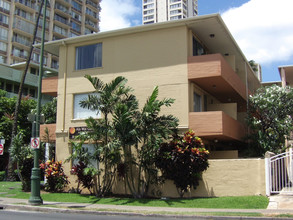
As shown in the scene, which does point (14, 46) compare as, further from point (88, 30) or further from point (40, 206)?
point (40, 206)

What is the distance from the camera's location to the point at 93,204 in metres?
15.5

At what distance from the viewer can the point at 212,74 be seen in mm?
18016

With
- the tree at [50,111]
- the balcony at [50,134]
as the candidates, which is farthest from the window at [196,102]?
the tree at [50,111]

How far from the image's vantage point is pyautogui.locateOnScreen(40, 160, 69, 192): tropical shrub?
1930 cm

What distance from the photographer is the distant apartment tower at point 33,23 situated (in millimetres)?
58812

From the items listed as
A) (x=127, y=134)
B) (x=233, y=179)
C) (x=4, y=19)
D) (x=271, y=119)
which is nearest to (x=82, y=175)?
(x=127, y=134)

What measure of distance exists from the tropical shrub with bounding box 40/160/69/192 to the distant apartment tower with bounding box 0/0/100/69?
4391 centimetres

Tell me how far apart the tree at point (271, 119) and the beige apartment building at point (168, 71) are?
1.22 metres

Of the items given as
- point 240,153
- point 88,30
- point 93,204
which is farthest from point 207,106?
point 88,30

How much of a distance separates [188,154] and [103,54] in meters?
8.24

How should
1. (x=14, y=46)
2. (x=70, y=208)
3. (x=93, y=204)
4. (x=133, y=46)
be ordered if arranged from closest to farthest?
1. (x=70, y=208)
2. (x=93, y=204)
3. (x=133, y=46)
4. (x=14, y=46)

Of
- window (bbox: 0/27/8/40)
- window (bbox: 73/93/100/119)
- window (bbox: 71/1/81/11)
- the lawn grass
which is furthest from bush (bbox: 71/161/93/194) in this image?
window (bbox: 71/1/81/11)

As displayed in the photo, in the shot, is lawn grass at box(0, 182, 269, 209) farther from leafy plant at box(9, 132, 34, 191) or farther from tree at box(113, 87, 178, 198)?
tree at box(113, 87, 178, 198)

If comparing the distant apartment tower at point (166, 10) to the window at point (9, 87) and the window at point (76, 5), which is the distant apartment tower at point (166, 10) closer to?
the window at point (76, 5)
